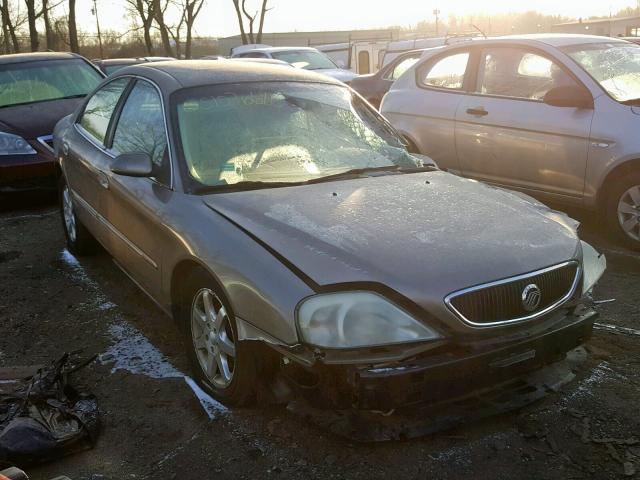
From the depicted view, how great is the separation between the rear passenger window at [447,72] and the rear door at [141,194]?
351 centimetres

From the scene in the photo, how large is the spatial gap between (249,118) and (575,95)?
3.11 metres

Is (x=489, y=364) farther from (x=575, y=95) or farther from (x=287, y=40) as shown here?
(x=287, y=40)

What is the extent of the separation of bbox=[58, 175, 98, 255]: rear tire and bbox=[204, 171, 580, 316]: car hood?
2.53 meters

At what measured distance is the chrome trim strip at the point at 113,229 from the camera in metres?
3.93

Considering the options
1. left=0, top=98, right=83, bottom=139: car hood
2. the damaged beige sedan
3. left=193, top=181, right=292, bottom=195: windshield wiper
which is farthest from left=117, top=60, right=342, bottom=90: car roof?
left=0, top=98, right=83, bottom=139: car hood

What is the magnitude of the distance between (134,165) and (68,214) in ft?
7.97

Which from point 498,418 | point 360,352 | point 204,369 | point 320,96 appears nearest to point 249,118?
point 320,96

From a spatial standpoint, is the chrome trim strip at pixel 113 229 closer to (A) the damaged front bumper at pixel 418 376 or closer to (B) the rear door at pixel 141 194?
(B) the rear door at pixel 141 194

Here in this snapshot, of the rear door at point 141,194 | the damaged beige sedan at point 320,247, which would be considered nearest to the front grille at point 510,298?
the damaged beige sedan at point 320,247

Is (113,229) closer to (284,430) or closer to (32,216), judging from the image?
(284,430)

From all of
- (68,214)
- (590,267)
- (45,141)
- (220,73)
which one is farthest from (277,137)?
(45,141)

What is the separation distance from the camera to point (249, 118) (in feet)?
13.1

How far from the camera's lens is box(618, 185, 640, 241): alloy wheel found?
5625 mm

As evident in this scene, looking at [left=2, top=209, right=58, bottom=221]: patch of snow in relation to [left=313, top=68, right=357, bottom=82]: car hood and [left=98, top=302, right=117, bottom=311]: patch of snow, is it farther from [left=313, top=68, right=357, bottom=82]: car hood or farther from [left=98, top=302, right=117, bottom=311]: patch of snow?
[left=313, top=68, right=357, bottom=82]: car hood
